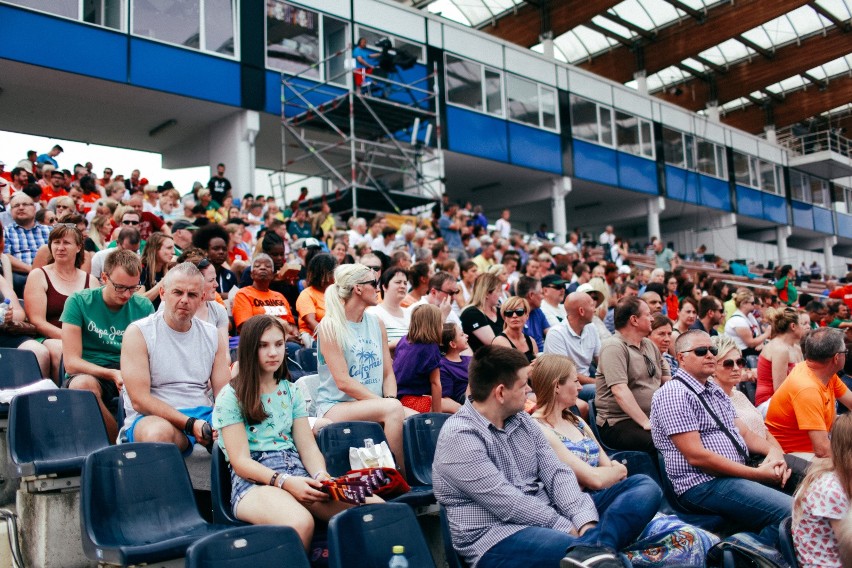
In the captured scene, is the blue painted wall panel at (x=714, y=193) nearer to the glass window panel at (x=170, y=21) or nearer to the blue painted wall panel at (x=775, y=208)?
the blue painted wall panel at (x=775, y=208)

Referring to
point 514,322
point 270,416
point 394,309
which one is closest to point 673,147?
point 514,322

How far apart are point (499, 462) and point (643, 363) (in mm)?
2279

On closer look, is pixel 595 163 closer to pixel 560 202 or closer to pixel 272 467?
pixel 560 202

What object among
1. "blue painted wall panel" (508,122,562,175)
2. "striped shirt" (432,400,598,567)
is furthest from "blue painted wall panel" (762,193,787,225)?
"striped shirt" (432,400,598,567)

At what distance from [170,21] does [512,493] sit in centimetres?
1334

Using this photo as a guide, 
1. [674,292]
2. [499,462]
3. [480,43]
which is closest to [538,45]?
[480,43]

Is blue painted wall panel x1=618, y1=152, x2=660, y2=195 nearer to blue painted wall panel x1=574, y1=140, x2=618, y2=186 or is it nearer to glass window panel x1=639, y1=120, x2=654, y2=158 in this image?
glass window panel x1=639, y1=120, x2=654, y2=158

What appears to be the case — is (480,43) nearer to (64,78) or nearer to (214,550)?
(64,78)

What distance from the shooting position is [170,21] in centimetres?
1412

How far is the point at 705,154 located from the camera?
27.3 m

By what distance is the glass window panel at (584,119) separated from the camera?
73.2ft

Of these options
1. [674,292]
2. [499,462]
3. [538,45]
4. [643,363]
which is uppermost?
[538,45]

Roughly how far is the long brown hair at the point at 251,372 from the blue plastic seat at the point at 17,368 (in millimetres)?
1638

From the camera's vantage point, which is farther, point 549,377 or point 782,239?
point 782,239
